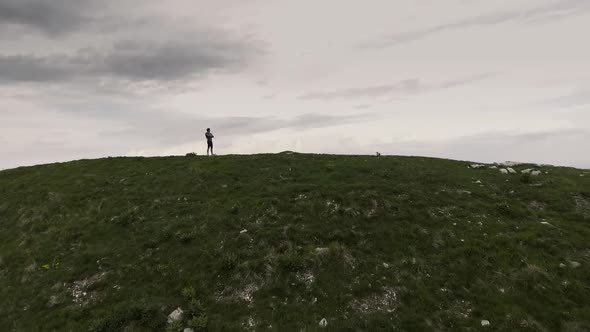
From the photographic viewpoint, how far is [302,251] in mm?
19094

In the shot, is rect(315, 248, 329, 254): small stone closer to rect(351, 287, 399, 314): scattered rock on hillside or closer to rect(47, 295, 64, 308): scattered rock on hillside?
rect(351, 287, 399, 314): scattered rock on hillside

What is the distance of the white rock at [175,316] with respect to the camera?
15062mm

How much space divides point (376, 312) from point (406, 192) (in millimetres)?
11657

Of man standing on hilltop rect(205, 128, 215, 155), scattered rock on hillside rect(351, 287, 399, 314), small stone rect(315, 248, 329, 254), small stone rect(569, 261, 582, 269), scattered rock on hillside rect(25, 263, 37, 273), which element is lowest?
scattered rock on hillside rect(351, 287, 399, 314)

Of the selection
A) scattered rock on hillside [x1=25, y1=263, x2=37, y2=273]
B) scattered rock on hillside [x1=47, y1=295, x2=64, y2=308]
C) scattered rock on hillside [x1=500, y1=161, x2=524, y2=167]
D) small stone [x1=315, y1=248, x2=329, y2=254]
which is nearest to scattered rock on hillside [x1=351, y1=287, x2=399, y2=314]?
small stone [x1=315, y1=248, x2=329, y2=254]

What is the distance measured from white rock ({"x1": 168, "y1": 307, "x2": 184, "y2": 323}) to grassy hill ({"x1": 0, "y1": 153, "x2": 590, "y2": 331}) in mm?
241

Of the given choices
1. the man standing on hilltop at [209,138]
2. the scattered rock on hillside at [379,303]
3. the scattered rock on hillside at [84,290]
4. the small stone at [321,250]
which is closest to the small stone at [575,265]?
the scattered rock on hillside at [379,303]

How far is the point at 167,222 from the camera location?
75.0 feet

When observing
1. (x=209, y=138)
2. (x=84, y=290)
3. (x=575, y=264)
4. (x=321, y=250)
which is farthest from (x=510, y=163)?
(x=84, y=290)

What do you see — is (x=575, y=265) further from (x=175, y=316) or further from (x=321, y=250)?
(x=175, y=316)

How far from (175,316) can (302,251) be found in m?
6.84

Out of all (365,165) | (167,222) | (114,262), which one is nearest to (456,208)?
(365,165)

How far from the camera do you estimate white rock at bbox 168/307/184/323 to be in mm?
15062

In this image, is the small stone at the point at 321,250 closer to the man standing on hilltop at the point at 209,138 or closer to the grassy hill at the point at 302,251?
the grassy hill at the point at 302,251
